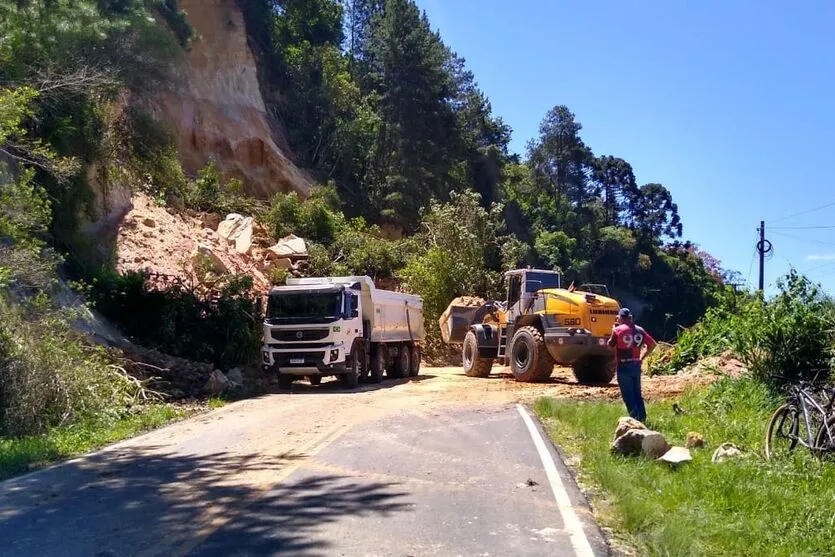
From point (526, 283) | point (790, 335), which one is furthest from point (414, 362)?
A: point (790, 335)

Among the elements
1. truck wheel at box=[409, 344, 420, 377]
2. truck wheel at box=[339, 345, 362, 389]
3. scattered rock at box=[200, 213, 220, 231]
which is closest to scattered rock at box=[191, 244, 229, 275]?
scattered rock at box=[200, 213, 220, 231]

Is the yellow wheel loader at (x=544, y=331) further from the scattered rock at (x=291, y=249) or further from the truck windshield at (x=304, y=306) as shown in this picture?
the scattered rock at (x=291, y=249)

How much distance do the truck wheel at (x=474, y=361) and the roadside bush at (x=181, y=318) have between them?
21.0 feet

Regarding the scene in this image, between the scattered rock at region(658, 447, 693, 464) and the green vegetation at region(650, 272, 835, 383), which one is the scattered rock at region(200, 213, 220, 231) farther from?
the scattered rock at region(658, 447, 693, 464)

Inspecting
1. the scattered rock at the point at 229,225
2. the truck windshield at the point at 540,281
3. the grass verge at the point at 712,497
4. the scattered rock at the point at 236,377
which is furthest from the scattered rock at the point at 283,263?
the grass verge at the point at 712,497

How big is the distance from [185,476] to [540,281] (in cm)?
1533

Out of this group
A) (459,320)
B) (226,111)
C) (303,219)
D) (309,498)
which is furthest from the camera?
(226,111)

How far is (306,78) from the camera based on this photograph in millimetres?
49281

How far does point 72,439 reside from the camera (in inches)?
508

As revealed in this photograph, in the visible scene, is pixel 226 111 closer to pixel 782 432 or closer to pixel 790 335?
pixel 790 335

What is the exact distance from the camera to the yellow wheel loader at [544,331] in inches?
829

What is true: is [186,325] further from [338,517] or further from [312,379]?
[338,517]

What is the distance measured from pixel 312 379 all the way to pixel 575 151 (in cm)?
5527

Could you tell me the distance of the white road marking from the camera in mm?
6631
